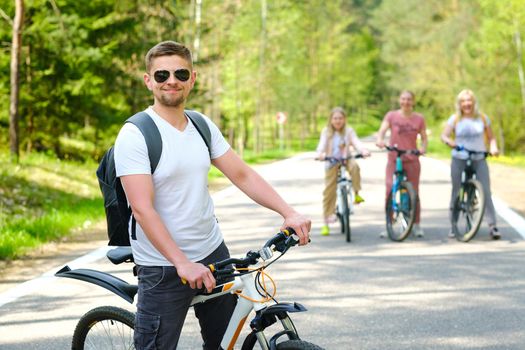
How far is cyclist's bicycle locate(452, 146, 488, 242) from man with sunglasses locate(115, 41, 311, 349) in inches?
286

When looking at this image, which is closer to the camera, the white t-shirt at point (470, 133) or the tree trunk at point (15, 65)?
the white t-shirt at point (470, 133)

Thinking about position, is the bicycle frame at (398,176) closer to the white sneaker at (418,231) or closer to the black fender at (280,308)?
the white sneaker at (418,231)

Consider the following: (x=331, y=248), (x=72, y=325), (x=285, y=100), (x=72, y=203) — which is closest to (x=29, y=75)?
(x=72, y=203)

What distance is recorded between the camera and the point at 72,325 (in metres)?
6.27

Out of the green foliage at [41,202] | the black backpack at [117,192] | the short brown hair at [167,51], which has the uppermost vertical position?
the short brown hair at [167,51]

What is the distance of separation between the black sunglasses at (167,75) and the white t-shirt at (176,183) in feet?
0.49

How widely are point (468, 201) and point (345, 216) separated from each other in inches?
61.8

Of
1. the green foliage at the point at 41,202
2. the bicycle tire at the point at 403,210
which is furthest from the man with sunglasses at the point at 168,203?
the bicycle tire at the point at 403,210

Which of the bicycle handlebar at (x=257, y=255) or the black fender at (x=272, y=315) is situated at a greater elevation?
the bicycle handlebar at (x=257, y=255)

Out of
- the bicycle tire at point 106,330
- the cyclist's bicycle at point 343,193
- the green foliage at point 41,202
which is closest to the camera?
the bicycle tire at point 106,330

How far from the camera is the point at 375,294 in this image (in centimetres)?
735

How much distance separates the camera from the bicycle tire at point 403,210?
1060 cm

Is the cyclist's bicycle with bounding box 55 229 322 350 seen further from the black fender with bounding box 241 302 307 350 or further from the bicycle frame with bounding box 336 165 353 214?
the bicycle frame with bounding box 336 165 353 214

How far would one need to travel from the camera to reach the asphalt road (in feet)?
19.4
